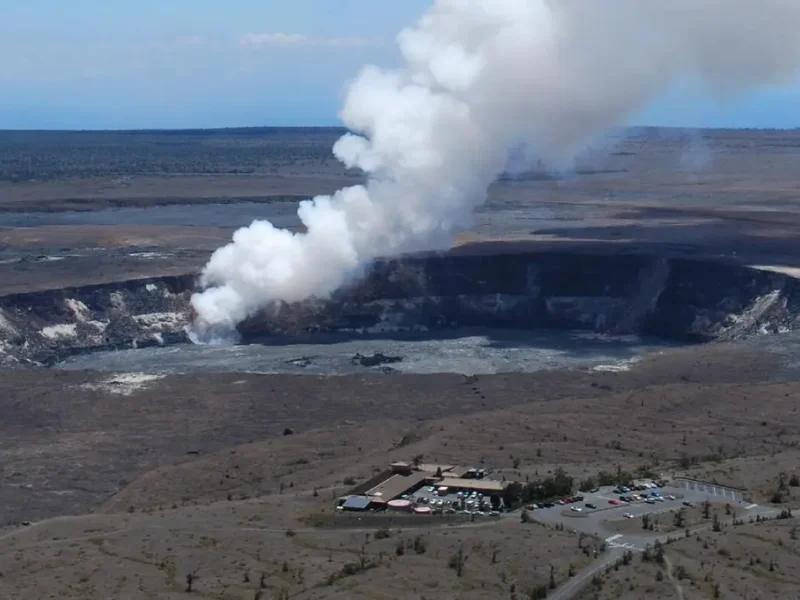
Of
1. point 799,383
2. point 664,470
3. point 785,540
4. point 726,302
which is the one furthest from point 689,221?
point 785,540

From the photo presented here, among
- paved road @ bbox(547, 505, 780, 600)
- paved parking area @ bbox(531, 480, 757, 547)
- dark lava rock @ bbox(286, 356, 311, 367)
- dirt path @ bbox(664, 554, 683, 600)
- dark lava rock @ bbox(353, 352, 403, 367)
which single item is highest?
dirt path @ bbox(664, 554, 683, 600)

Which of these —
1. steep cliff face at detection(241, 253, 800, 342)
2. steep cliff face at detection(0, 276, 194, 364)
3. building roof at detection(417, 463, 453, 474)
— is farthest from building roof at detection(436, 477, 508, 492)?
steep cliff face at detection(241, 253, 800, 342)

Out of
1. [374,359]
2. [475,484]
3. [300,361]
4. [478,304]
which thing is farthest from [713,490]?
[478,304]

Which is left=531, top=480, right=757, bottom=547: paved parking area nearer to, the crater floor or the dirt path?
the dirt path

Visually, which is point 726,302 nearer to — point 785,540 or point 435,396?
point 435,396

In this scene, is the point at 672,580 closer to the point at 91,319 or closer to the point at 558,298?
the point at 91,319

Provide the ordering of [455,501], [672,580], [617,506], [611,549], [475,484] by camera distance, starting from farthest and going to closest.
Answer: [475,484] → [455,501] → [617,506] → [611,549] → [672,580]

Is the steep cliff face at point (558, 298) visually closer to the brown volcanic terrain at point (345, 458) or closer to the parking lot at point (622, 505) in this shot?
Answer: the brown volcanic terrain at point (345, 458)
